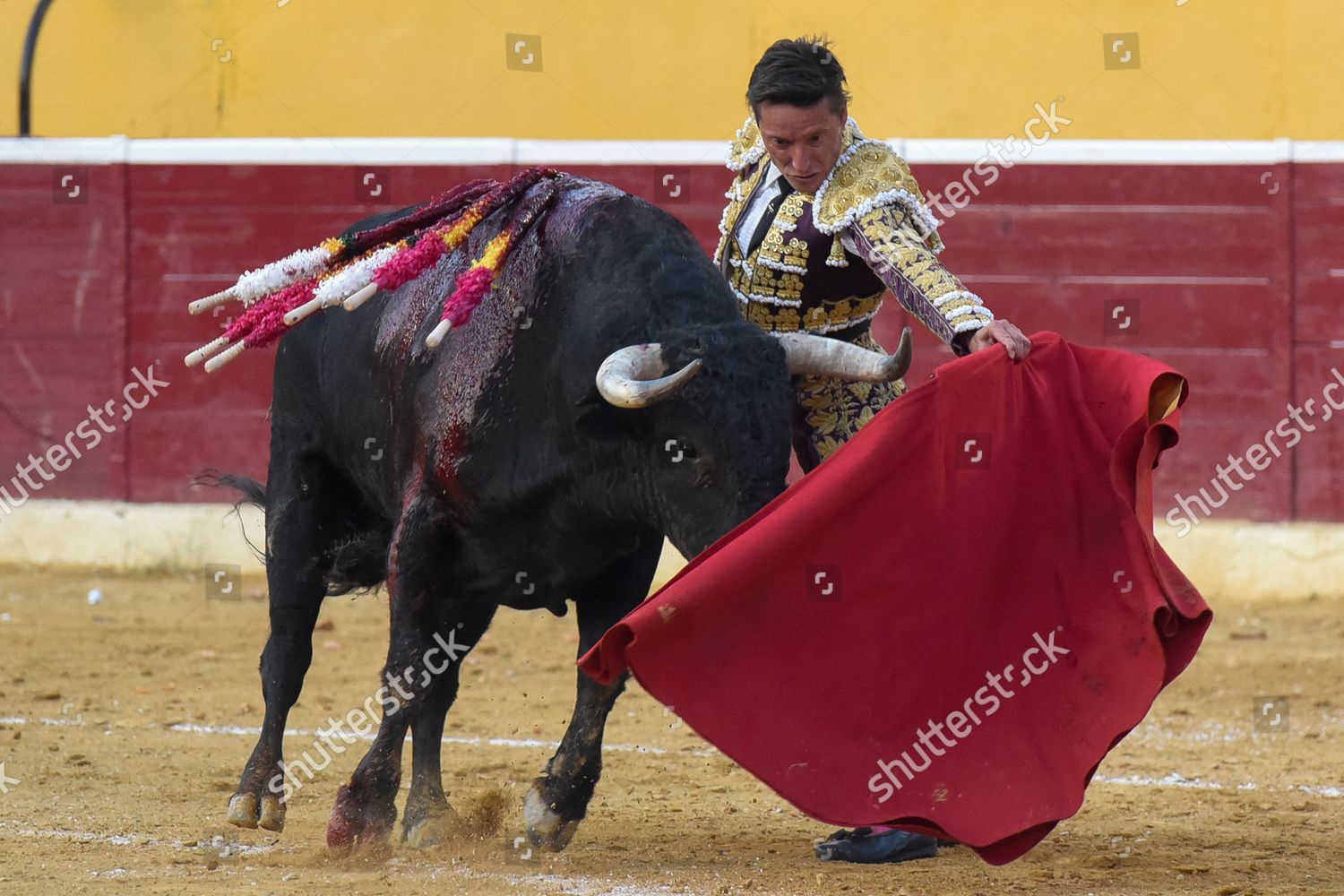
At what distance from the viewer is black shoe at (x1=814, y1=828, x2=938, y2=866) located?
3.43 m

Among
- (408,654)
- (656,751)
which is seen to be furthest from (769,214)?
(656,751)

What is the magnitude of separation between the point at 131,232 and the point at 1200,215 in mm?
4279

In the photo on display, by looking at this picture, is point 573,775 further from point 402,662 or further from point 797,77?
point 797,77

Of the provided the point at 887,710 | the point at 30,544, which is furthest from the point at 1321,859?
the point at 30,544

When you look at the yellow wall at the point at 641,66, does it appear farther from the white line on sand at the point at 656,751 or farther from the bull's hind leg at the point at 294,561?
the bull's hind leg at the point at 294,561

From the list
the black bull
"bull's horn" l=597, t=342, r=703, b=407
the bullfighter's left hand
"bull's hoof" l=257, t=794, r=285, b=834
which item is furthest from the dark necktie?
"bull's hoof" l=257, t=794, r=285, b=834

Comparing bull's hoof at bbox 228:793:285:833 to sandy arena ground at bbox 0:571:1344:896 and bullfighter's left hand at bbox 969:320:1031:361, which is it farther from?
bullfighter's left hand at bbox 969:320:1031:361

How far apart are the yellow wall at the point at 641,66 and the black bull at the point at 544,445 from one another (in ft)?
11.3

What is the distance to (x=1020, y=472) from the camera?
10.1 ft

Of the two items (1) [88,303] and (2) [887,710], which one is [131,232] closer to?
(1) [88,303]

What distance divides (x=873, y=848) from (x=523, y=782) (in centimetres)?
108

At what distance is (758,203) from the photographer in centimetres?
343

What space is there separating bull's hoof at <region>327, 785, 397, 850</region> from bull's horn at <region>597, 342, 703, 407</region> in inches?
35.9

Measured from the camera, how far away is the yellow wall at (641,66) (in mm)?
6812
